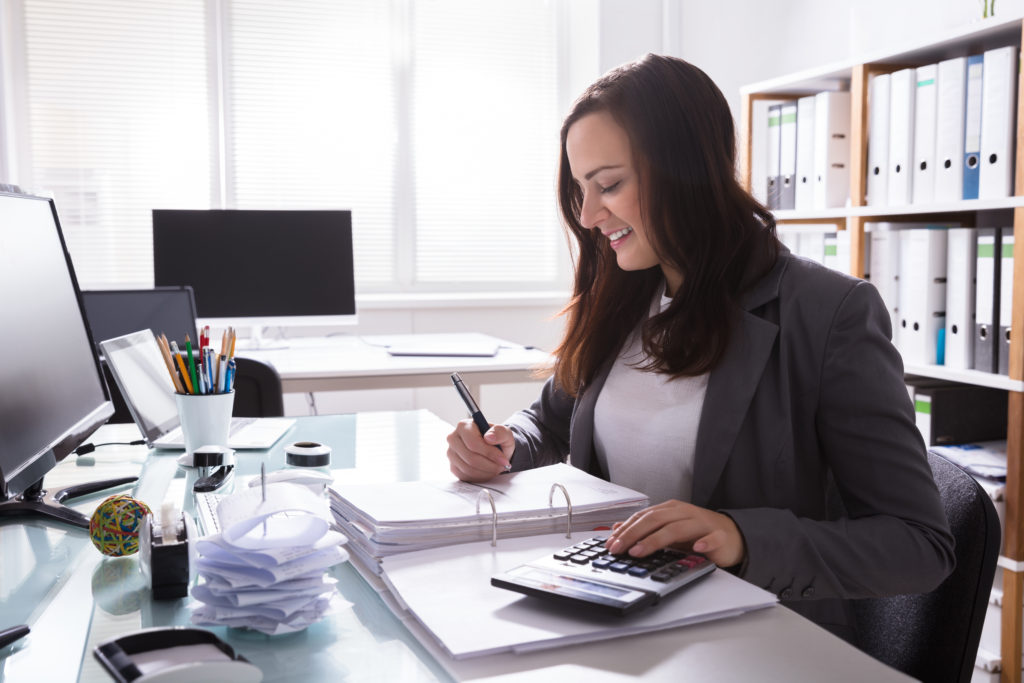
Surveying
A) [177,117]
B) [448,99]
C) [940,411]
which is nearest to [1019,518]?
[940,411]

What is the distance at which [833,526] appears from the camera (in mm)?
952

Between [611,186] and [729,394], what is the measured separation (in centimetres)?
34

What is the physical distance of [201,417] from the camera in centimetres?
135

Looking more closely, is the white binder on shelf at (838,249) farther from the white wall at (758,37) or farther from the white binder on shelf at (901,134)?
the white wall at (758,37)

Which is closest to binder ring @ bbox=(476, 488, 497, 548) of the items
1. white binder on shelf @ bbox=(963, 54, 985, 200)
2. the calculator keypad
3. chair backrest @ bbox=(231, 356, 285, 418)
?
the calculator keypad

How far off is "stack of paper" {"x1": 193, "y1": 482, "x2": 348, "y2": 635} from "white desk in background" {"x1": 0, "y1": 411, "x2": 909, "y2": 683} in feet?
0.05

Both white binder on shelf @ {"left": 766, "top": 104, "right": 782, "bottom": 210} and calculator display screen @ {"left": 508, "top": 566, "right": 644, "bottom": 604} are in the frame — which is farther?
white binder on shelf @ {"left": 766, "top": 104, "right": 782, "bottom": 210}

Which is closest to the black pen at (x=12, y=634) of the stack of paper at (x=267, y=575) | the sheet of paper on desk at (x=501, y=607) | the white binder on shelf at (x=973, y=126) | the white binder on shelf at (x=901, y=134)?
the stack of paper at (x=267, y=575)

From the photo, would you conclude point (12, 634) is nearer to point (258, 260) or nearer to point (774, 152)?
point (258, 260)

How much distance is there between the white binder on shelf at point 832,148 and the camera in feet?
8.28

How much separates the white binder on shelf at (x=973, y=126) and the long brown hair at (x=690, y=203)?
1119 mm

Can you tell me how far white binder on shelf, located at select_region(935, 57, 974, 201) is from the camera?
207 cm

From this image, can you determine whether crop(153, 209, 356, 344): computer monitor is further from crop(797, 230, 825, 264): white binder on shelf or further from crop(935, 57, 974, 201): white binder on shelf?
crop(935, 57, 974, 201): white binder on shelf

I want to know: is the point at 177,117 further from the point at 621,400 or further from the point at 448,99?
the point at 621,400
